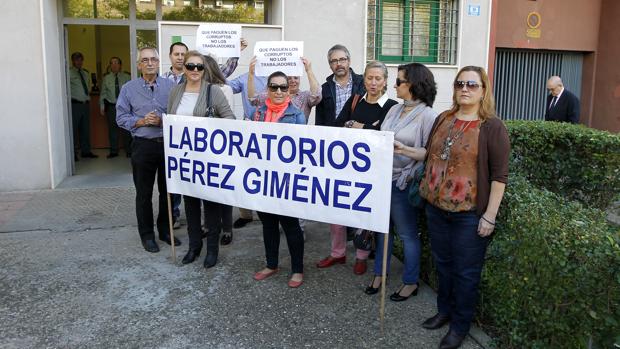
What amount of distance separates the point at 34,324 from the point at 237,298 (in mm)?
1449

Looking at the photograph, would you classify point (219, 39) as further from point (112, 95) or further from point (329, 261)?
point (112, 95)

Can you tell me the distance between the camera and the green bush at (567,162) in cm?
539

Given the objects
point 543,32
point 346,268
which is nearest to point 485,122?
point 346,268

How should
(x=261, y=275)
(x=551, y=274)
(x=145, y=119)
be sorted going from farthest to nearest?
(x=145, y=119)
(x=261, y=275)
(x=551, y=274)

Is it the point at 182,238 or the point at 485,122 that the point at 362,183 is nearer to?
the point at 485,122

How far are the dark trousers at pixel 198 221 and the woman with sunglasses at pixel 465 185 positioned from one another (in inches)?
82.4

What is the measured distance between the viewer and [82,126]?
10086 millimetres

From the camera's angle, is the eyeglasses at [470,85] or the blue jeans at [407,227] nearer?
the eyeglasses at [470,85]

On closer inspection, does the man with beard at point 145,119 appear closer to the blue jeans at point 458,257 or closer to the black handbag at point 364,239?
the black handbag at point 364,239

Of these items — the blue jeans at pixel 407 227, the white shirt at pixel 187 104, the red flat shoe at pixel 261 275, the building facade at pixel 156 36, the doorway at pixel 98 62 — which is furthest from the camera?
the doorway at pixel 98 62

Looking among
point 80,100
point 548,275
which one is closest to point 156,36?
point 80,100

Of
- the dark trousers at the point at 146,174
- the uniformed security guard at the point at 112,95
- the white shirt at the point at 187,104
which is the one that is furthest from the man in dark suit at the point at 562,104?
the uniformed security guard at the point at 112,95

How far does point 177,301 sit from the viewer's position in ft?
13.6

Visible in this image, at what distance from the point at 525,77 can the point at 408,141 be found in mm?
8279
